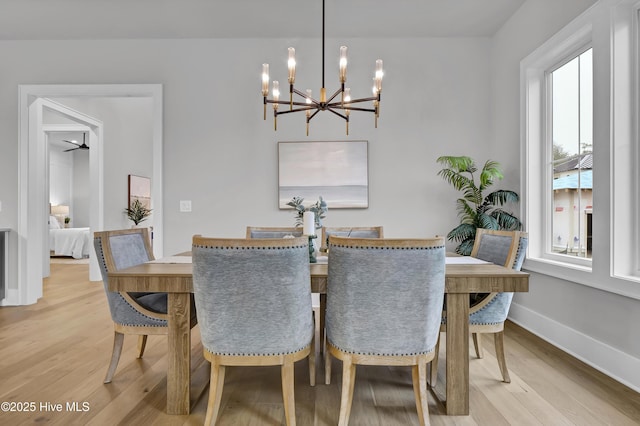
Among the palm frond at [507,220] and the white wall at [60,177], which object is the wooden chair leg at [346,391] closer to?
the palm frond at [507,220]

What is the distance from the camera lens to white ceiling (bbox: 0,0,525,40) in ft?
10.3

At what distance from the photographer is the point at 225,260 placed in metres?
1.40

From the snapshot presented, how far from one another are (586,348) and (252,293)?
2310 millimetres

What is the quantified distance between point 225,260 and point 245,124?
104 inches

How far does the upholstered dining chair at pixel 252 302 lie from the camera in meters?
1.40

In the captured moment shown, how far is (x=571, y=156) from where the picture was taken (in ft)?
9.05

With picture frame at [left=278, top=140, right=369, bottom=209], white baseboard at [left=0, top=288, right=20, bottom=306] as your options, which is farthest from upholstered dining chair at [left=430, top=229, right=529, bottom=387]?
white baseboard at [left=0, top=288, right=20, bottom=306]

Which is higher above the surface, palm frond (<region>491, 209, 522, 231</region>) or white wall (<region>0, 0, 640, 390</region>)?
white wall (<region>0, 0, 640, 390</region>)

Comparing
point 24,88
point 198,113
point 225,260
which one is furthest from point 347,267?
point 24,88

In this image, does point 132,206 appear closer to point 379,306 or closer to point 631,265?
point 379,306

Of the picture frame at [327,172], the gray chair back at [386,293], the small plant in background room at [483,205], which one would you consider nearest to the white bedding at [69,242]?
the picture frame at [327,172]

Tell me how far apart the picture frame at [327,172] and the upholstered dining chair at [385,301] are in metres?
2.24

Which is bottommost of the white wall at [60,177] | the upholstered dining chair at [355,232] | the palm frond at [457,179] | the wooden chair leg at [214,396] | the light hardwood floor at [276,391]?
the light hardwood floor at [276,391]

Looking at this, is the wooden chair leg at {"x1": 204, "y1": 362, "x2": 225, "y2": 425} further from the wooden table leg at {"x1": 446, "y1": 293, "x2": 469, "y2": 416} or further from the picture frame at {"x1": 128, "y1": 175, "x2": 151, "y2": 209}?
the picture frame at {"x1": 128, "y1": 175, "x2": 151, "y2": 209}
